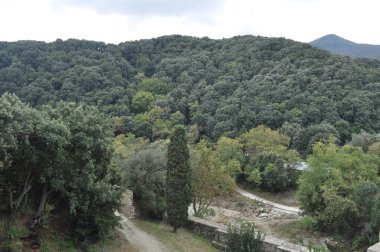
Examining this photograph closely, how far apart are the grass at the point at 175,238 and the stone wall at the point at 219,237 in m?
0.34

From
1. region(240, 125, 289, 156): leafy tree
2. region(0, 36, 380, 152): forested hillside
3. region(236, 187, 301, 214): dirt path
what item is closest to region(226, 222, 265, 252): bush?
region(236, 187, 301, 214): dirt path

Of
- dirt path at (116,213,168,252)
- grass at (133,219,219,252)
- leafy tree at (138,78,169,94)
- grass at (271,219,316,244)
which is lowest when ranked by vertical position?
grass at (271,219,316,244)

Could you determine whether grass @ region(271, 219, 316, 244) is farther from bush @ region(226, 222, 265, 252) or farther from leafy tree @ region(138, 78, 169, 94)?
leafy tree @ region(138, 78, 169, 94)

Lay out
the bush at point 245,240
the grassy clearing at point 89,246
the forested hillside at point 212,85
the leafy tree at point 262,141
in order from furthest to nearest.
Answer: the forested hillside at point 212,85 < the leafy tree at point 262,141 < the bush at point 245,240 < the grassy clearing at point 89,246

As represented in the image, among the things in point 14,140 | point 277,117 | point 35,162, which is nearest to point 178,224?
point 35,162

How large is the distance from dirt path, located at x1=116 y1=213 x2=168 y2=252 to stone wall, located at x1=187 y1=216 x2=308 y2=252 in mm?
3019

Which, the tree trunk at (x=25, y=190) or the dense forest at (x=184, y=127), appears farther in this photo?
the dense forest at (x=184, y=127)

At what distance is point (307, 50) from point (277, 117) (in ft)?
71.5

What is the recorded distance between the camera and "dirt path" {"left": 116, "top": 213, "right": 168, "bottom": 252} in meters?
17.8

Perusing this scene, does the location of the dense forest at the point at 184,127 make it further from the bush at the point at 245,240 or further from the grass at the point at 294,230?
the bush at the point at 245,240

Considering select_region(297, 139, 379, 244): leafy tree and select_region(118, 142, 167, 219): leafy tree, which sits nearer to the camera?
select_region(297, 139, 379, 244): leafy tree

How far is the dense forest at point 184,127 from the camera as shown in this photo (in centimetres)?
1459

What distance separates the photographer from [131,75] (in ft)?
270

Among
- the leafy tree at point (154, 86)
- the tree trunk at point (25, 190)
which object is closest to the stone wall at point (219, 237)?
the tree trunk at point (25, 190)
